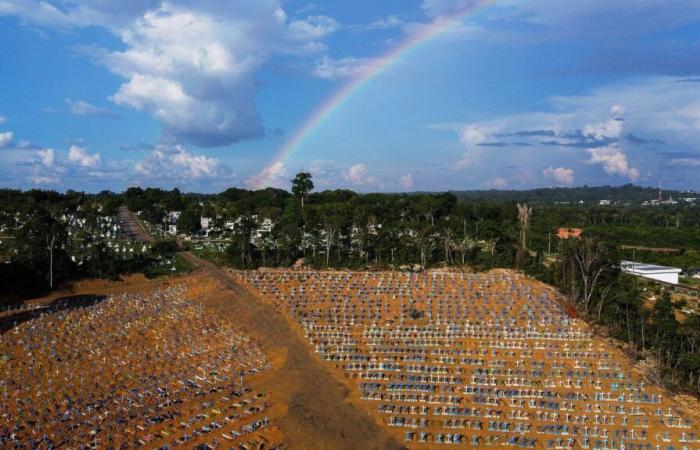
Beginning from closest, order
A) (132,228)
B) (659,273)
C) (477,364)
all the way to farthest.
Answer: (477,364), (659,273), (132,228)

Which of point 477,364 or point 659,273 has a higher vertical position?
point 659,273

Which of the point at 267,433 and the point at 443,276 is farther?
the point at 443,276

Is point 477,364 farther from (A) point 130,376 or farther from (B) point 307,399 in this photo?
(A) point 130,376

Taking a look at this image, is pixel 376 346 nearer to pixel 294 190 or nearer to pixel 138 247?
pixel 138 247

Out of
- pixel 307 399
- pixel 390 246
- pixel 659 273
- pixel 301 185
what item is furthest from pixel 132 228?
pixel 659 273

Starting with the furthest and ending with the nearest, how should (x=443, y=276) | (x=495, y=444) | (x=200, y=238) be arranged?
(x=200, y=238), (x=443, y=276), (x=495, y=444)

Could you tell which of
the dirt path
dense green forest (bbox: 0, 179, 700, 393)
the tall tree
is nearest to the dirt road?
dense green forest (bbox: 0, 179, 700, 393)

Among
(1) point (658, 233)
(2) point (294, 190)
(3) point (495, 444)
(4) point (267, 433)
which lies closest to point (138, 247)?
(2) point (294, 190)

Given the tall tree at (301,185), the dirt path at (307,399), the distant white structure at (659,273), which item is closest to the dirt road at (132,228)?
the tall tree at (301,185)
